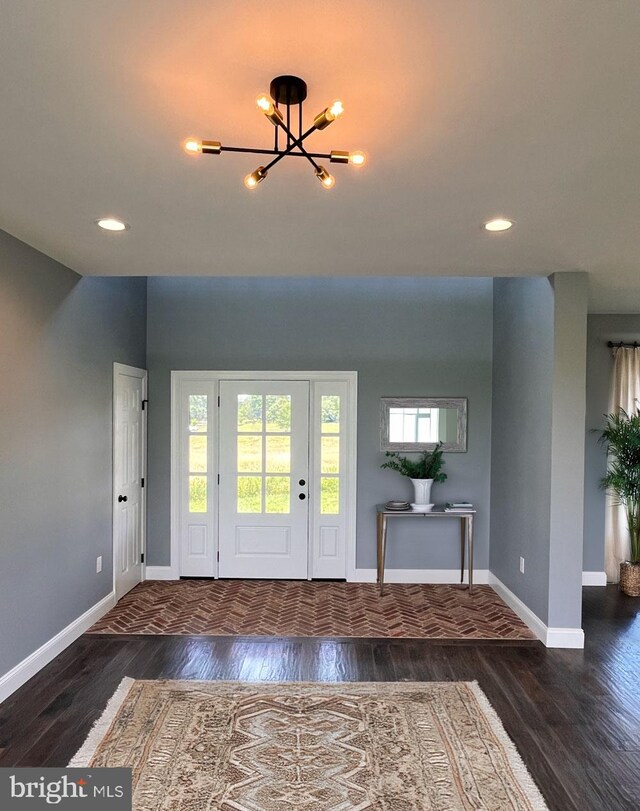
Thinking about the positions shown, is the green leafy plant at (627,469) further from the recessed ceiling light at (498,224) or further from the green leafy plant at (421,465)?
the recessed ceiling light at (498,224)

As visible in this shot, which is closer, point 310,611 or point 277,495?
point 310,611

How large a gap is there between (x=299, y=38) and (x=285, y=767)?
283cm

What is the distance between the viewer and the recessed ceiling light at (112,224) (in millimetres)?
2797

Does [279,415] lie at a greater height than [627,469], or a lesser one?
greater

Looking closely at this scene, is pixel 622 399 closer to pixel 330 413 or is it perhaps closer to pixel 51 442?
pixel 330 413

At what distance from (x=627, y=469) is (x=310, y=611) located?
3.29 m

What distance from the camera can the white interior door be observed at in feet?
14.5

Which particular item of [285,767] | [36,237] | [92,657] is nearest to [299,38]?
[36,237]

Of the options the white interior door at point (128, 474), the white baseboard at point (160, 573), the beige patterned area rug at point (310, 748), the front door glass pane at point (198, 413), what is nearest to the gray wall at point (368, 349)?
the white baseboard at point (160, 573)

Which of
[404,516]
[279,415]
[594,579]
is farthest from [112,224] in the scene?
[594,579]

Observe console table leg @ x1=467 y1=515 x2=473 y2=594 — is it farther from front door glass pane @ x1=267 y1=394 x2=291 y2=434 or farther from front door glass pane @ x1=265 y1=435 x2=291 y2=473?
front door glass pane @ x1=267 y1=394 x2=291 y2=434

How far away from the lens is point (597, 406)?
17.3 feet

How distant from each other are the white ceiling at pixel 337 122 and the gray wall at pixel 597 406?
92.9 inches

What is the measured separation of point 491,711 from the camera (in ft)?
9.32
